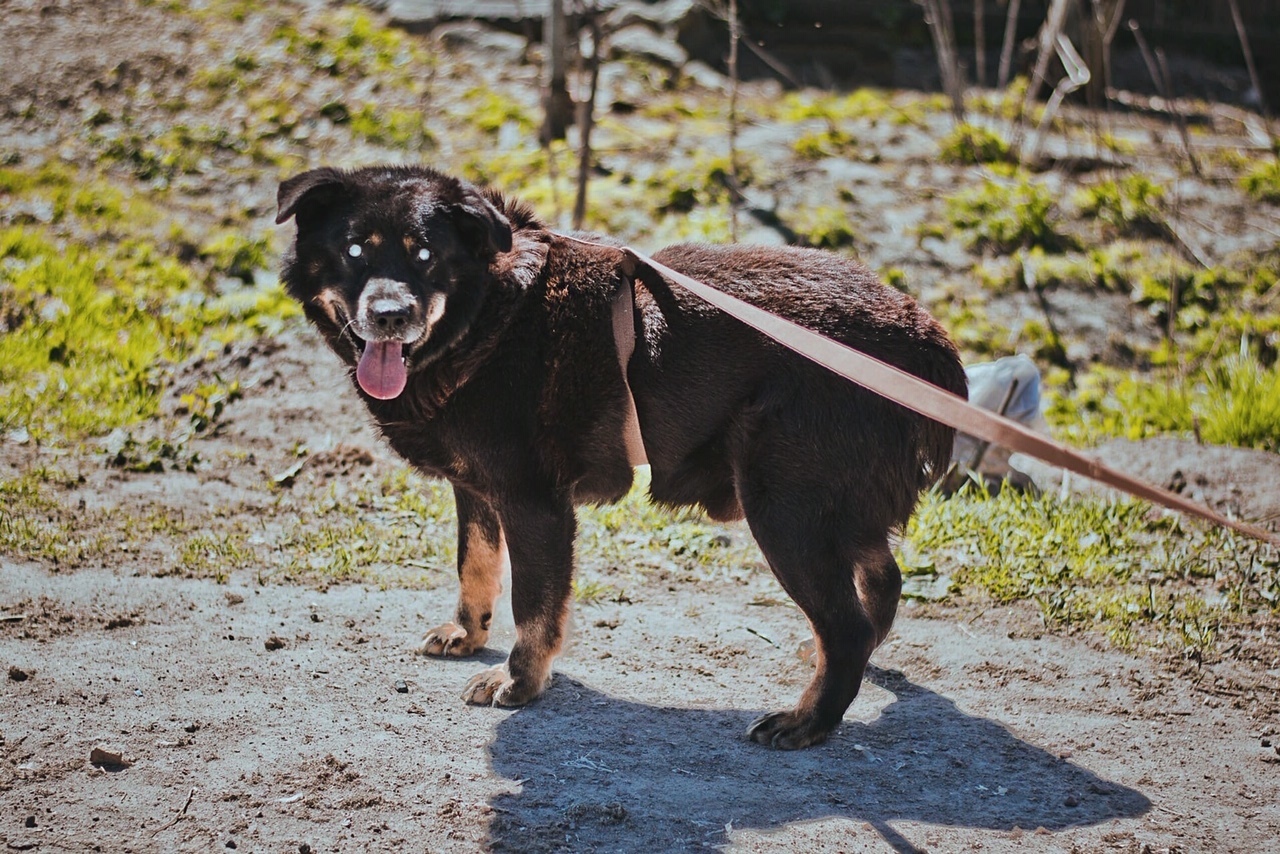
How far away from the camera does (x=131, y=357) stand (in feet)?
22.4

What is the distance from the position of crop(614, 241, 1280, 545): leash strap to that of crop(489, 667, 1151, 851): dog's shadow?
1.11m

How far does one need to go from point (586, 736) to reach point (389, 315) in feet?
5.02

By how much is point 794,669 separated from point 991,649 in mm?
862

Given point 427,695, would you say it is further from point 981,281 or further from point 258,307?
point 981,281

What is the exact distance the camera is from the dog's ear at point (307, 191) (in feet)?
12.8

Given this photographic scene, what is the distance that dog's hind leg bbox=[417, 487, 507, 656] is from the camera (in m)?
4.40

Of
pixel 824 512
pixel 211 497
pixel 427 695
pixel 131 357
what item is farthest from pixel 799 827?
pixel 131 357

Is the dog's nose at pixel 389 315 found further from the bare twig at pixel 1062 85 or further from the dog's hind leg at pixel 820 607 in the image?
the bare twig at pixel 1062 85

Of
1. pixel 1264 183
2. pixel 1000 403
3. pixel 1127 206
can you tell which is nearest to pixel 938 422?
pixel 1000 403

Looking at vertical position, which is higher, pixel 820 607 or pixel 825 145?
pixel 825 145

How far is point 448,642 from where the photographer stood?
442 cm

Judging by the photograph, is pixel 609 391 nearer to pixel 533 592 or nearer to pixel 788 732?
pixel 533 592

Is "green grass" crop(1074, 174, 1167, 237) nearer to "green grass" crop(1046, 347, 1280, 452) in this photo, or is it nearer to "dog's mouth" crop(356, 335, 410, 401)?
"green grass" crop(1046, 347, 1280, 452)

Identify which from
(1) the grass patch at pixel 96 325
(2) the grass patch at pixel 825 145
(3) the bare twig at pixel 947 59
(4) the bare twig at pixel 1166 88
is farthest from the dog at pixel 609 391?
(3) the bare twig at pixel 947 59
